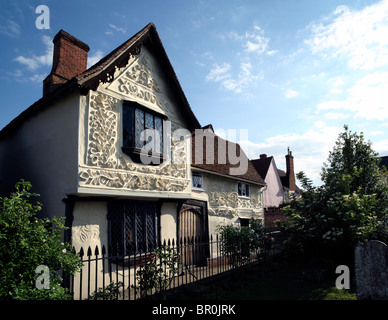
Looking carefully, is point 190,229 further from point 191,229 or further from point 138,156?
point 138,156

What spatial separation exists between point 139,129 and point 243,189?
10.3 m

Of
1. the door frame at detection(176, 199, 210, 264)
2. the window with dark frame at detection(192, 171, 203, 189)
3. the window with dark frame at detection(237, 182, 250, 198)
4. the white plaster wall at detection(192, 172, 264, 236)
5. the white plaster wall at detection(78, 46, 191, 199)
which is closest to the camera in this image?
the white plaster wall at detection(78, 46, 191, 199)

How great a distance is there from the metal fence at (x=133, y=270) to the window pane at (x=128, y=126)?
336cm

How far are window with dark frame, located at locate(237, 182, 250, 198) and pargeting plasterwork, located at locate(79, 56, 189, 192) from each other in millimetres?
7491

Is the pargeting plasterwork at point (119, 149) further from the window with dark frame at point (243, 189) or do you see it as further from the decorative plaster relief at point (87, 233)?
the window with dark frame at point (243, 189)

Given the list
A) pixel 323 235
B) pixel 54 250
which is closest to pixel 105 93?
pixel 54 250

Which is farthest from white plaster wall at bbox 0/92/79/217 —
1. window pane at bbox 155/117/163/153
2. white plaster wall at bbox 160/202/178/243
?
white plaster wall at bbox 160/202/178/243

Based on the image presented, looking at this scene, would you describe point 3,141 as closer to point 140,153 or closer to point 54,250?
point 140,153

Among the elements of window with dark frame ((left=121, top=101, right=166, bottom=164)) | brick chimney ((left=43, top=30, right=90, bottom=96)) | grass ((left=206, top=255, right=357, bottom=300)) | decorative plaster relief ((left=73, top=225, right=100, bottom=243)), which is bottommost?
grass ((left=206, top=255, right=357, bottom=300))

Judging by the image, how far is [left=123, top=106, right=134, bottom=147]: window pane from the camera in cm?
831

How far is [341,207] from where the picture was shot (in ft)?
29.6

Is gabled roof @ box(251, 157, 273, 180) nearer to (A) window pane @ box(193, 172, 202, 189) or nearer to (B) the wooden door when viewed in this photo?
(A) window pane @ box(193, 172, 202, 189)

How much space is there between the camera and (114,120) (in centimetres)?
809
